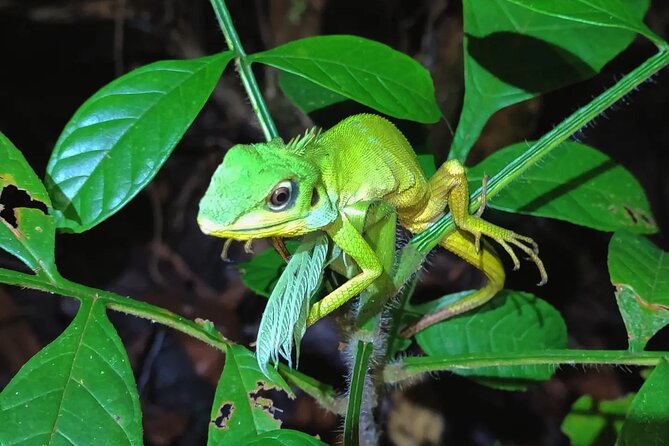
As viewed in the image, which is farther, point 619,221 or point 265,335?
point 619,221

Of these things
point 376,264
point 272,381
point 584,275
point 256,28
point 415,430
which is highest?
point 256,28

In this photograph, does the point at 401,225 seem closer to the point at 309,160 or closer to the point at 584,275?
the point at 309,160

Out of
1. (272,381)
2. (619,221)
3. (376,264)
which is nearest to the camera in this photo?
(272,381)

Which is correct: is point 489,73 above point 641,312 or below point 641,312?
above

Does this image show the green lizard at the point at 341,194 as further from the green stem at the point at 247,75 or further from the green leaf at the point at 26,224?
the green leaf at the point at 26,224

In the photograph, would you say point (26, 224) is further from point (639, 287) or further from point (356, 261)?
point (639, 287)

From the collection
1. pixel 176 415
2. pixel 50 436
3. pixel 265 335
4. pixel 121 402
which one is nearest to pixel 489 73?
pixel 265 335

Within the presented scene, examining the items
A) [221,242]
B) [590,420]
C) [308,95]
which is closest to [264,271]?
[308,95]
